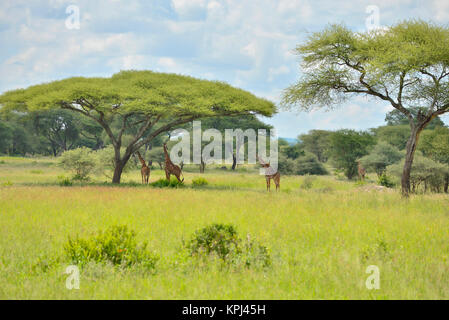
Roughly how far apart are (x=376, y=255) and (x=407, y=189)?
505 inches

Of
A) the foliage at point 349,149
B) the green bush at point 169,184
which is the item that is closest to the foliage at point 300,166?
the foliage at point 349,149

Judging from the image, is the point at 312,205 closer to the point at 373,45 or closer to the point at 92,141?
the point at 373,45

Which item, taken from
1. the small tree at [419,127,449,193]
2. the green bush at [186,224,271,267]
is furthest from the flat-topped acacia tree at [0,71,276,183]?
the green bush at [186,224,271,267]

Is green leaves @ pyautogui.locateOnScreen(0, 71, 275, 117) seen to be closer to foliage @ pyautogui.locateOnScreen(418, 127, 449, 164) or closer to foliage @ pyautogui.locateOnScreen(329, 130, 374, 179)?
foliage @ pyautogui.locateOnScreen(418, 127, 449, 164)

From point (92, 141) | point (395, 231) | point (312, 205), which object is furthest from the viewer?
point (92, 141)

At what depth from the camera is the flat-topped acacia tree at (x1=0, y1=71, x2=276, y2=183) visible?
21522mm

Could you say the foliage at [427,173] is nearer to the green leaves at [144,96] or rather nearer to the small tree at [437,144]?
the small tree at [437,144]

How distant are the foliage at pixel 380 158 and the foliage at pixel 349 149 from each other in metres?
3.01

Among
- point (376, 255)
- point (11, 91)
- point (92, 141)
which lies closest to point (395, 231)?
point (376, 255)

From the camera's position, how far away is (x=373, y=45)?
19.5 meters

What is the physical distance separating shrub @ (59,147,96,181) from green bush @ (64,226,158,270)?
60.5 ft

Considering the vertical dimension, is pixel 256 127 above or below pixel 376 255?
above

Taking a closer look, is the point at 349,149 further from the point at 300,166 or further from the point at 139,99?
the point at 139,99
